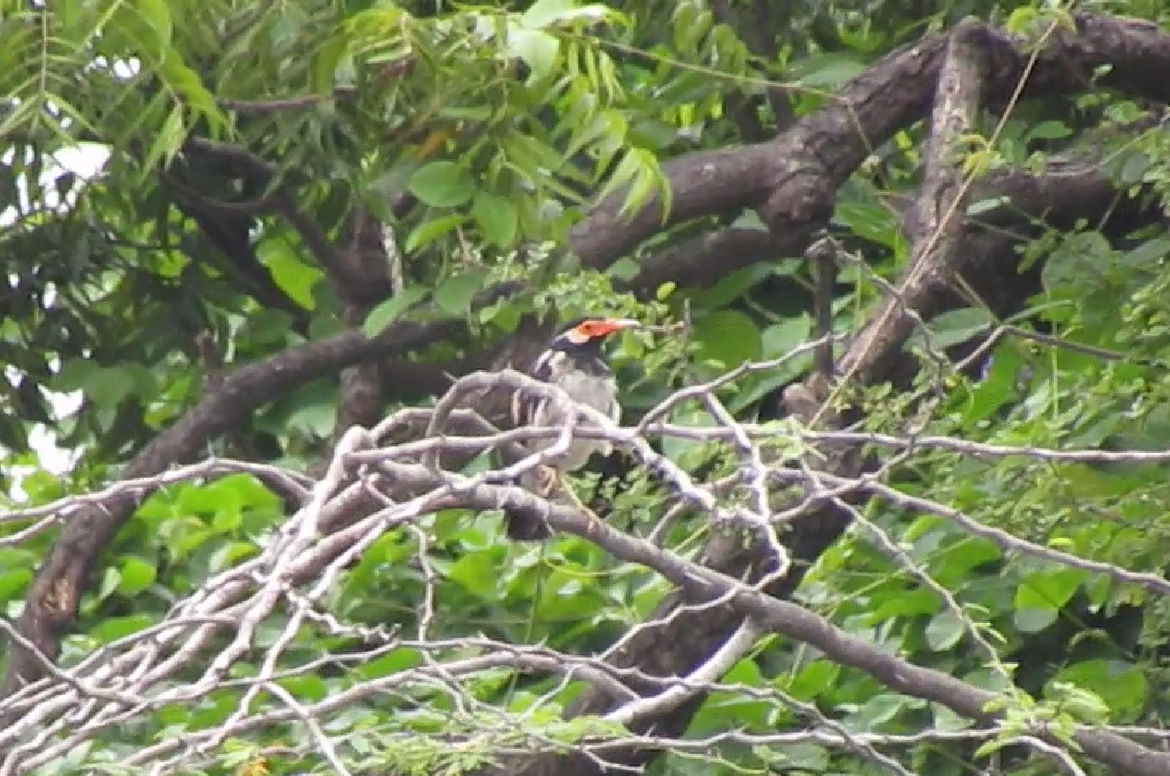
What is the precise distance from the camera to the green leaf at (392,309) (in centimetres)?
495

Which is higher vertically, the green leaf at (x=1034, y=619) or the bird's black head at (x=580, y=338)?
the bird's black head at (x=580, y=338)

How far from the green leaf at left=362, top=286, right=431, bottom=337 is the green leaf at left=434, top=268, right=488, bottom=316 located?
95 mm

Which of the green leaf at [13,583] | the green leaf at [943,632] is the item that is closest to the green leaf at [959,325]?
the green leaf at [943,632]

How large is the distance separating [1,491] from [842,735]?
2966mm

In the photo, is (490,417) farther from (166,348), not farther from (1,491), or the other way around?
(1,491)

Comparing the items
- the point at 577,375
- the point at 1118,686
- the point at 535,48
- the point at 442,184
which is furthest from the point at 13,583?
the point at 1118,686

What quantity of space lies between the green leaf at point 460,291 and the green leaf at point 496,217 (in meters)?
0.23

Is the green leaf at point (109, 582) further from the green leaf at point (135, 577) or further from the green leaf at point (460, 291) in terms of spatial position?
the green leaf at point (460, 291)

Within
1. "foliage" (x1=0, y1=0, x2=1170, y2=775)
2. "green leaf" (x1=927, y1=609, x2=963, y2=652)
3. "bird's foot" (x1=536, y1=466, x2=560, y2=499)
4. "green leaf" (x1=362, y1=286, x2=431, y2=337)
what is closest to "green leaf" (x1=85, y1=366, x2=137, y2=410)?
"foliage" (x1=0, y1=0, x2=1170, y2=775)

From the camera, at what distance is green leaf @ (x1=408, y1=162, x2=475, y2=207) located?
15.1 ft

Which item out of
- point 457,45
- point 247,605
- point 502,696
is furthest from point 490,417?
point 247,605

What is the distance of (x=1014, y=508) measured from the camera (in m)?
4.43

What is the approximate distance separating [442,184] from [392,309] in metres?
0.40

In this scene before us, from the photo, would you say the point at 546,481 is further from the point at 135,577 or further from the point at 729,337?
the point at 135,577
